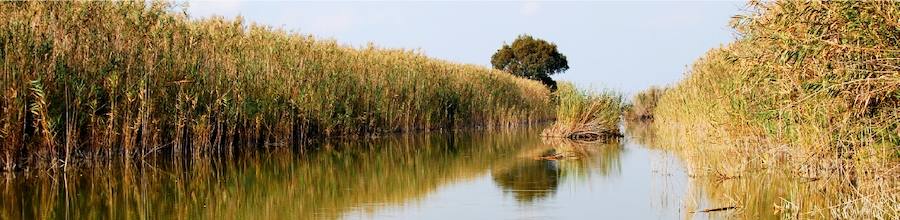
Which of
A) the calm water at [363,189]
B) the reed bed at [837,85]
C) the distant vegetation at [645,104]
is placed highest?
the distant vegetation at [645,104]

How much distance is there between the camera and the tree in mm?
55500

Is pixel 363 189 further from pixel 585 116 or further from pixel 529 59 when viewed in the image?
pixel 529 59

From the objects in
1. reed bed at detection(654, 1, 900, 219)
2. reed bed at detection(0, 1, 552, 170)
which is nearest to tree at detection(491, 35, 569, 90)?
reed bed at detection(0, 1, 552, 170)

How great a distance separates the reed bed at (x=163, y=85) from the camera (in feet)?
32.0

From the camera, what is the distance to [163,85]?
11844 mm

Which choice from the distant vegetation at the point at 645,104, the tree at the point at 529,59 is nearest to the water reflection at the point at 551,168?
the distant vegetation at the point at 645,104

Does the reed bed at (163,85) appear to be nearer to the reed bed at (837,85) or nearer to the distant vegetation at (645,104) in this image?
the reed bed at (837,85)

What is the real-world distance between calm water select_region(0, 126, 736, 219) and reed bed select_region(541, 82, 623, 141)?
5016mm

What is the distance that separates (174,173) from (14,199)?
2.71 meters

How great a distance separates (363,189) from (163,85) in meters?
3.75

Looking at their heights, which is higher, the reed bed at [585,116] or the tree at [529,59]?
the tree at [529,59]

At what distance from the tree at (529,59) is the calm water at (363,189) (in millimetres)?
41496

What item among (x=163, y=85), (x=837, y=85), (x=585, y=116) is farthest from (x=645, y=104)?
(x=837, y=85)

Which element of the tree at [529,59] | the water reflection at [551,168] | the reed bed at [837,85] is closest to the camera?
the reed bed at [837,85]
